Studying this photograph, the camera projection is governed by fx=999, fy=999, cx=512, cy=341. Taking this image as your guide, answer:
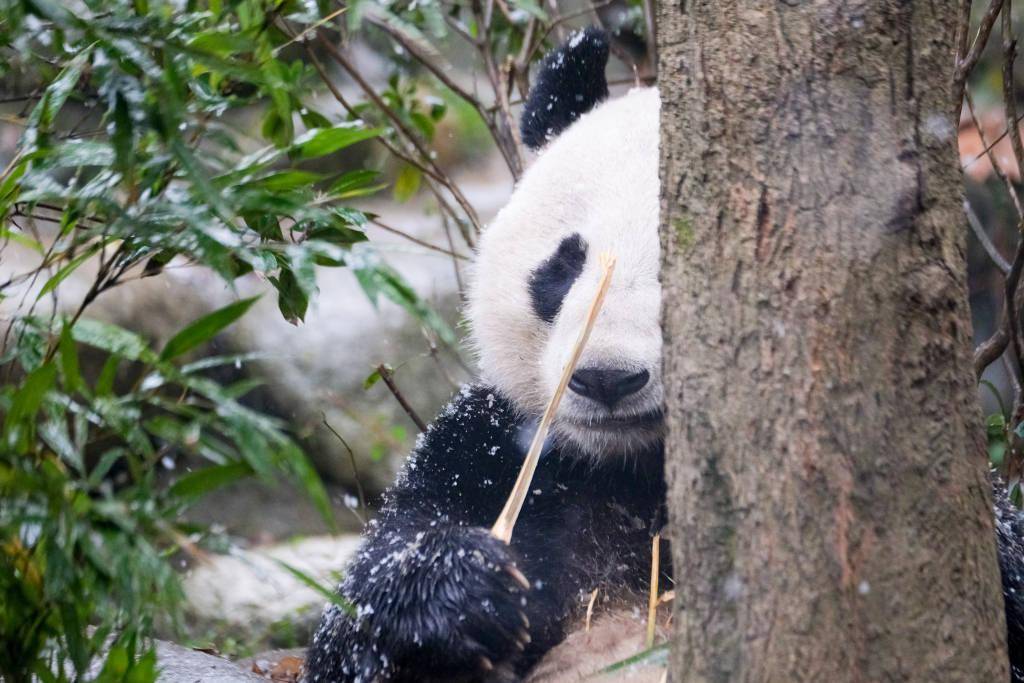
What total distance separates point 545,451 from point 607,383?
44 cm

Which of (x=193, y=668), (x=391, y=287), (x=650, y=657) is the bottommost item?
(x=193, y=668)

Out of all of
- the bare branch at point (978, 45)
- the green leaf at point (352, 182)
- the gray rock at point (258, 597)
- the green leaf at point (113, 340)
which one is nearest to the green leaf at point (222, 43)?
the green leaf at point (352, 182)

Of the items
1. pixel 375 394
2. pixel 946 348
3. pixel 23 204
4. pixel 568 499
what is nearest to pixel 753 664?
pixel 946 348

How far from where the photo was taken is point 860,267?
1151 mm

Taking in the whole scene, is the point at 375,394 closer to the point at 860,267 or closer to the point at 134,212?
the point at 134,212

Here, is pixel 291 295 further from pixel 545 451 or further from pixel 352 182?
pixel 545 451

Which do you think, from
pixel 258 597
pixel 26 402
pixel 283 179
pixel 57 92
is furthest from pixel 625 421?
pixel 258 597

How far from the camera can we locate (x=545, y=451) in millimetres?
2223

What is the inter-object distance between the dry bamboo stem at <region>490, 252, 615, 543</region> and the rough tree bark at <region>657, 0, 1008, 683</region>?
58 cm

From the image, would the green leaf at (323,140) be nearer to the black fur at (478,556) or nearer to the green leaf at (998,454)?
the black fur at (478,556)

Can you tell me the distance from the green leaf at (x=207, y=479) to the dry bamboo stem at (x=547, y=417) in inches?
23.3

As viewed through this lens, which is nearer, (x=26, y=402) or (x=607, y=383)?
(x=26, y=402)

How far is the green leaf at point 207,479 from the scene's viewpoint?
1382mm

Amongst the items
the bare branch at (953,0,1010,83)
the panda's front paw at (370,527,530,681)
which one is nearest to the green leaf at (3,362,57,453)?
the panda's front paw at (370,527,530,681)
